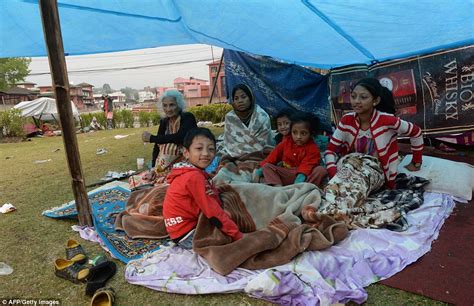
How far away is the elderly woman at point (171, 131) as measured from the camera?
372cm

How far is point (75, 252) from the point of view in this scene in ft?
7.55

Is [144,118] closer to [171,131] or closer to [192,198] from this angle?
[171,131]

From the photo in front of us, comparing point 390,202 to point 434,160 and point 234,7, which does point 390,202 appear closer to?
point 434,160

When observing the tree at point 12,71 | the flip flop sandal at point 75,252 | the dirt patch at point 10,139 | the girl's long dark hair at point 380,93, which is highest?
the tree at point 12,71

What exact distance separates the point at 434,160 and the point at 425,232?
1.37 m

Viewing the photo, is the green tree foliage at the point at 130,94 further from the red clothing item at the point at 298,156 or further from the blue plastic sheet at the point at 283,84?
the red clothing item at the point at 298,156

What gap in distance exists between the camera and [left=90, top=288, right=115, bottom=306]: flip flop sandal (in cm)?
178

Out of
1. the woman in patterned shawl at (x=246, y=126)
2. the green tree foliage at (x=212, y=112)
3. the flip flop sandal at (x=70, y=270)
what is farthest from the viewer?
the green tree foliage at (x=212, y=112)

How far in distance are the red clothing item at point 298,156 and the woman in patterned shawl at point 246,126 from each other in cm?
55

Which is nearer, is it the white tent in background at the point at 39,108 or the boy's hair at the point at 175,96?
the boy's hair at the point at 175,96

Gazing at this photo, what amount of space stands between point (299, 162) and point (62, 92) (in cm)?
236

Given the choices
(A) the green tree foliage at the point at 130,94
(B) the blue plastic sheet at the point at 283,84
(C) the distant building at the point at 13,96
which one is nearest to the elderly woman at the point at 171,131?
(B) the blue plastic sheet at the point at 283,84

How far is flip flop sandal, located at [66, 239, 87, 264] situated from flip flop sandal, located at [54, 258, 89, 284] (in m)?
0.06

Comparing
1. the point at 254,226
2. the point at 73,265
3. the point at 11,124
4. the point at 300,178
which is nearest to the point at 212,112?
the point at 11,124
